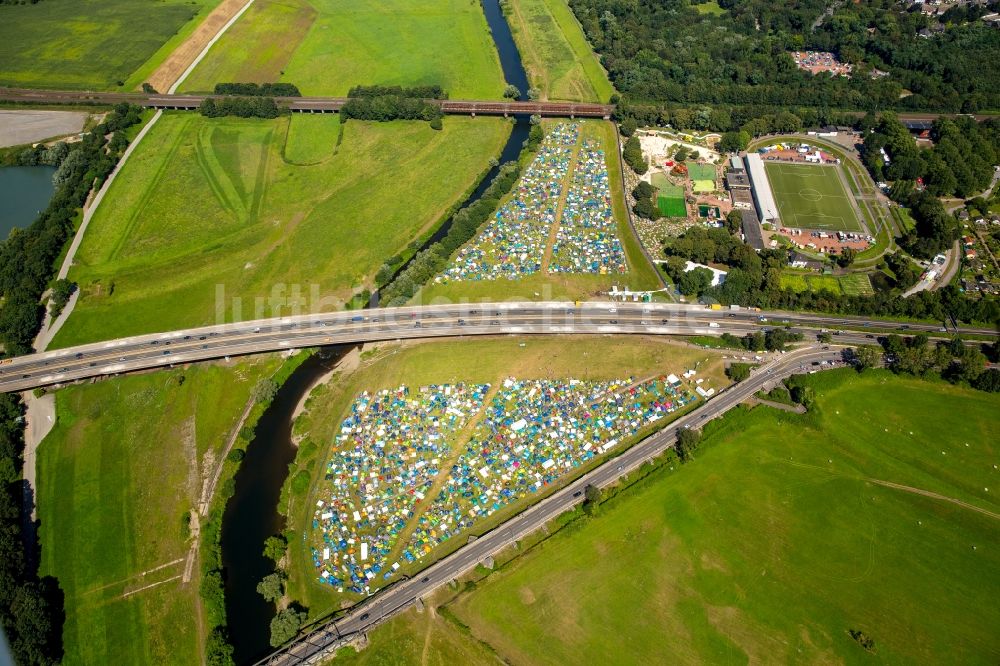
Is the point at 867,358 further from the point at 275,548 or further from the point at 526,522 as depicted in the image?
the point at 275,548

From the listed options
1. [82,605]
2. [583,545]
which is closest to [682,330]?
[583,545]

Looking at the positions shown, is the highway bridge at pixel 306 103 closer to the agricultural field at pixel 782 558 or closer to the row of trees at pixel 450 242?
the row of trees at pixel 450 242

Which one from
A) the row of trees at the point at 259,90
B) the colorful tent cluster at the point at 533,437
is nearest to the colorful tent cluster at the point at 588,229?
the colorful tent cluster at the point at 533,437

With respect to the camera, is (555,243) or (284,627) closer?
(284,627)

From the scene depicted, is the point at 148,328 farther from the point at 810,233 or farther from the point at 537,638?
the point at 810,233

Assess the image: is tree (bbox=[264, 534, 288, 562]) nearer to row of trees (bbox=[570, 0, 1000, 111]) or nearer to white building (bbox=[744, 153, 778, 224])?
white building (bbox=[744, 153, 778, 224])

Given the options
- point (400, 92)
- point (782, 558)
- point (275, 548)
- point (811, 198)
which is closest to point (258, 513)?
point (275, 548)

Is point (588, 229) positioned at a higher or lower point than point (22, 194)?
lower
